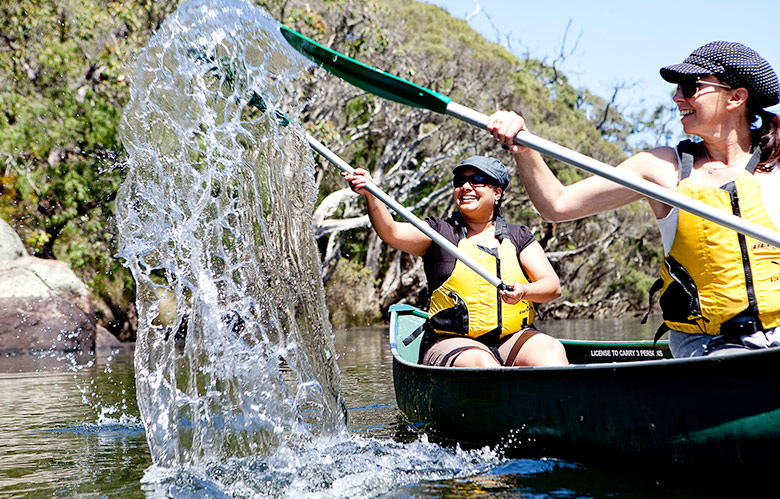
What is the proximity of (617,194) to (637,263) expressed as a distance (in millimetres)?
21619

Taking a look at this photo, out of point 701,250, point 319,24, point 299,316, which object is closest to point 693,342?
point 701,250

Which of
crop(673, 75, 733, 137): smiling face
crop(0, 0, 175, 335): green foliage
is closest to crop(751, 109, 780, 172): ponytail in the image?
crop(673, 75, 733, 137): smiling face

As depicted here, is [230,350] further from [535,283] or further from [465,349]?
[535,283]

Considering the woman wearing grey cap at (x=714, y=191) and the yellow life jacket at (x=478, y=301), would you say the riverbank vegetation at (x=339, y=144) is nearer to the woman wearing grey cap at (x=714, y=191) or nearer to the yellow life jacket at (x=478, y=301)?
the yellow life jacket at (x=478, y=301)

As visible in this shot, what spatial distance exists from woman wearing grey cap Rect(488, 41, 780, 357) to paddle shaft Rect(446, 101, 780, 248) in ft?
0.25

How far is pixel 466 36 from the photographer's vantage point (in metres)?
28.1

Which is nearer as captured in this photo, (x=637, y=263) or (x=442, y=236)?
(x=442, y=236)

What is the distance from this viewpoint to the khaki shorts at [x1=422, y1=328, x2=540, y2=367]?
3738mm

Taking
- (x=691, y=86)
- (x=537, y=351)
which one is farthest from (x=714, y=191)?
(x=537, y=351)

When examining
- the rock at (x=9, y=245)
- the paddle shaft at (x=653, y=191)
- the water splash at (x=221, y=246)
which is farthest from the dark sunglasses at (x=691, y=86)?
the rock at (x=9, y=245)

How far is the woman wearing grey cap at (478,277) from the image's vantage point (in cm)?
375

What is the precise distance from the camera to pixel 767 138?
2773mm

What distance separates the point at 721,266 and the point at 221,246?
2.19m

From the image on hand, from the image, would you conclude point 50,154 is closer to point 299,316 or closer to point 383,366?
point 383,366
